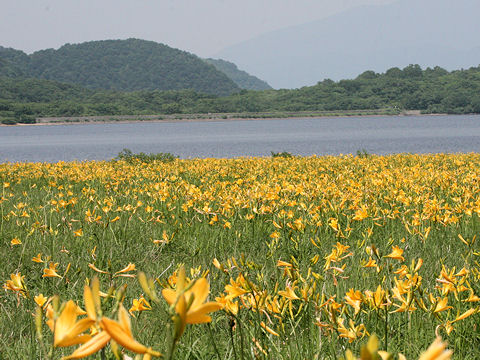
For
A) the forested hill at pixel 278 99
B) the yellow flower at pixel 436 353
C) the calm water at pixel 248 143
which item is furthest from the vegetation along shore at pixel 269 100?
the yellow flower at pixel 436 353

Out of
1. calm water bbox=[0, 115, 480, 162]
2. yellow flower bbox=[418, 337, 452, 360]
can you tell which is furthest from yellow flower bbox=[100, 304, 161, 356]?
calm water bbox=[0, 115, 480, 162]

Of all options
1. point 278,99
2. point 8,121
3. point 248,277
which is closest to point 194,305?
point 248,277

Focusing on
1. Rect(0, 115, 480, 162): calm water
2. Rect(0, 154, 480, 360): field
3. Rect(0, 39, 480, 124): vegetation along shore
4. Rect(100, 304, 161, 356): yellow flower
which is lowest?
Rect(0, 115, 480, 162): calm water

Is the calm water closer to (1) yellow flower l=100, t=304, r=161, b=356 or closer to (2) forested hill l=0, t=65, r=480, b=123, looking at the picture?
(2) forested hill l=0, t=65, r=480, b=123

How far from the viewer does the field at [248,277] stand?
1415mm

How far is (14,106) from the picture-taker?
108312 millimetres

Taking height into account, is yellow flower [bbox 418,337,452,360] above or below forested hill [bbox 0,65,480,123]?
below

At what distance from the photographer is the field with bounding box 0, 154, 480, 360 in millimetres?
1415

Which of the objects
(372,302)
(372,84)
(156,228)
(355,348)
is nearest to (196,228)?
(156,228)

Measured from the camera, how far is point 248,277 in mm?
1886

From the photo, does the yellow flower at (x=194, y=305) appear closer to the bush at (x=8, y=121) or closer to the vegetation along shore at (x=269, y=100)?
the bush at (x=8, y=121)

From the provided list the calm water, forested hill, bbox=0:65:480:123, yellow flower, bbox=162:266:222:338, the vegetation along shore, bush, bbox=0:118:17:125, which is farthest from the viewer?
forested hill, bbox=0:65:480:123

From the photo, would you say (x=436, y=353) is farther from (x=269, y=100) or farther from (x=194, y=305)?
(x=269, y=100)

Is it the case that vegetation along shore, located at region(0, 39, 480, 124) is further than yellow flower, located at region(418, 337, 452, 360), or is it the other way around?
vegetation along shore, located at region(0, 39, 480, 124)
